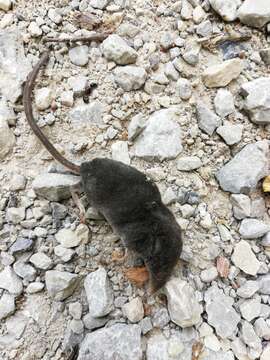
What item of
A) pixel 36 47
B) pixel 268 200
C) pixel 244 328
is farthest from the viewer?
pixel 36 47

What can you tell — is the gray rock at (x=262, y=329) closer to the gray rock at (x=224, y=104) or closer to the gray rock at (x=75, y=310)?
the gray rock at (x=75, y=310)

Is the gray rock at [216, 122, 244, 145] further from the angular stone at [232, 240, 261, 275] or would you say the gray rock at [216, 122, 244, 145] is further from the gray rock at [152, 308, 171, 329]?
the gray rock at [152, 308, 171, 329]

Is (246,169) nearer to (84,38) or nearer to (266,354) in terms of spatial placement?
(266,354)

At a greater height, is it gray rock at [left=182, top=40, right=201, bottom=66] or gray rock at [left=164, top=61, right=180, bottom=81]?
gray rock at [left=182, top=40, right=201, bottom=66]

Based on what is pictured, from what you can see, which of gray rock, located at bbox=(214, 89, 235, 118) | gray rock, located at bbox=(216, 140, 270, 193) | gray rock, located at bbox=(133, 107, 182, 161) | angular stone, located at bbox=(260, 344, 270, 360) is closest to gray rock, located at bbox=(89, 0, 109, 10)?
gray rock, located at bbox=(133, 107, 182, 161)

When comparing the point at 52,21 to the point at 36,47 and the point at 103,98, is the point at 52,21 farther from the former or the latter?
the point at 103,98

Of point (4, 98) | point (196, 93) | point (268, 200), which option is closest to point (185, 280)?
point (268, 200)
